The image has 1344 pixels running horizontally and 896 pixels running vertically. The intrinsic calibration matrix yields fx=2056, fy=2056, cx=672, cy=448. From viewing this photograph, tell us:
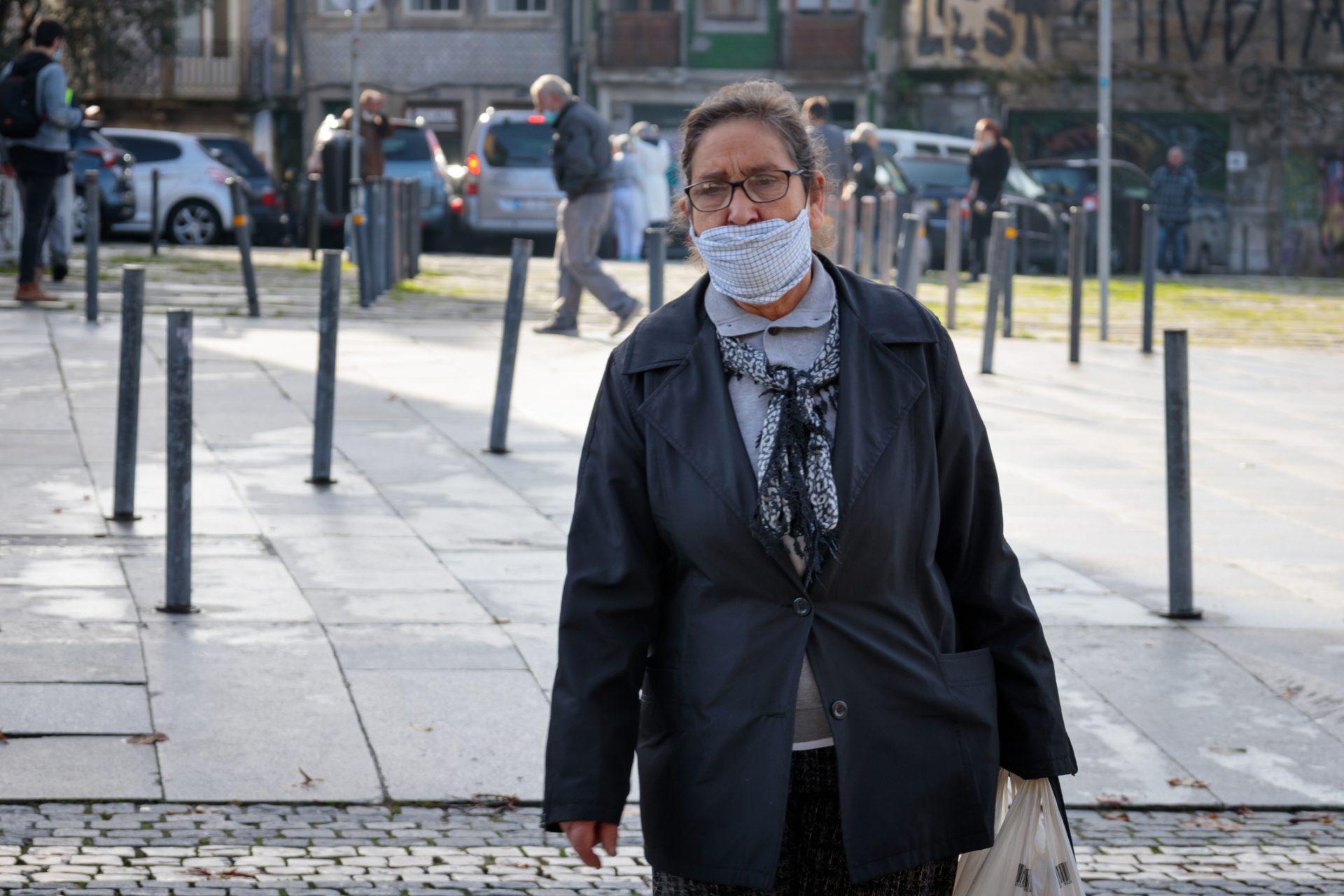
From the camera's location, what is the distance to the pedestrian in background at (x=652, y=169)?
2877 cm

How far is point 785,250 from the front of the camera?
9.52 feet

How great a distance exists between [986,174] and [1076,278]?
35.9 feet

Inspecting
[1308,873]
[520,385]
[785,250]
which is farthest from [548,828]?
[520,385]

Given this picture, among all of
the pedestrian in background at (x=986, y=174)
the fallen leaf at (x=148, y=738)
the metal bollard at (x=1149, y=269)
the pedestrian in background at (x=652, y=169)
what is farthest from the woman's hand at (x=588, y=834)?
the pedestrian in background at (x=652, y=169)

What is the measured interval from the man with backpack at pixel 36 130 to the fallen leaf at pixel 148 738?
34.7 ft

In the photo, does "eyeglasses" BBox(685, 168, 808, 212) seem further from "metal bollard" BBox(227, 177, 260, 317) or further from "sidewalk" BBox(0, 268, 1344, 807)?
"metal bollard" BBox(227, 177, 260, 317)

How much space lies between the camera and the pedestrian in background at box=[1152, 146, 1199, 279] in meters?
31.9

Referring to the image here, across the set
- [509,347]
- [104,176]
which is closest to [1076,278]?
[509,347]

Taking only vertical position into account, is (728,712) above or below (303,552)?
above

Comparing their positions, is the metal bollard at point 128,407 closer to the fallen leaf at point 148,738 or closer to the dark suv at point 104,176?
the fallen leaf at point 148,738

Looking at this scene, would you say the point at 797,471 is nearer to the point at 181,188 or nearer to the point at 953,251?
the point at 953,251

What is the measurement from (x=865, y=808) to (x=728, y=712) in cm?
22

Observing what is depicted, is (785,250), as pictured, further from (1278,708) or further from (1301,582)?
(1301,582)

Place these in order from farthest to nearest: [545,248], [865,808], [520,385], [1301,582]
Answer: [545,248]
[520,385]
[1301,582]
[865,808]
